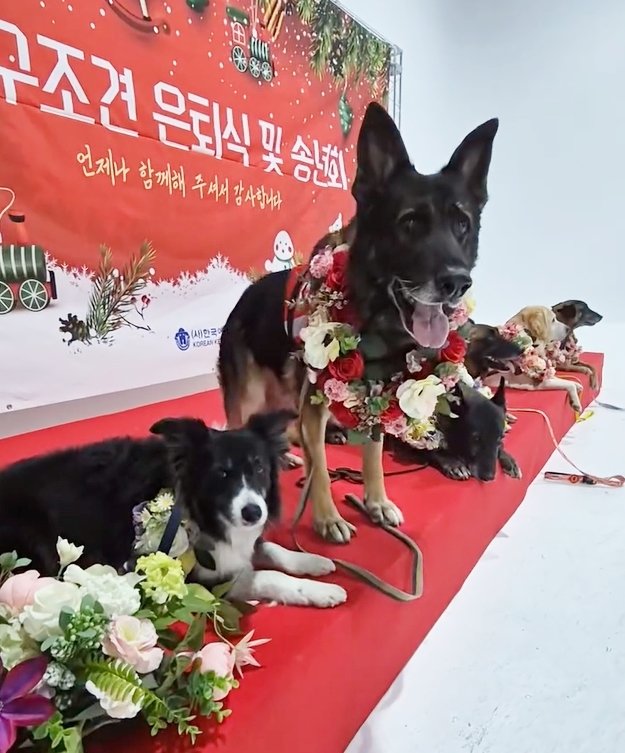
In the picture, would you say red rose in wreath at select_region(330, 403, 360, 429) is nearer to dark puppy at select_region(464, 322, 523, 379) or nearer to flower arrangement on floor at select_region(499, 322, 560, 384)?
dark puppy at select_region(464, 322, 523, 379)

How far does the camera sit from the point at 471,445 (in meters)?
1.65

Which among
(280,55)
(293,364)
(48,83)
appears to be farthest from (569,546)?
(280,55)

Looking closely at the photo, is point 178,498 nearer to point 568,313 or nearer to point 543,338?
point 543,338

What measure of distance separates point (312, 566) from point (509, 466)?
36.2 inches

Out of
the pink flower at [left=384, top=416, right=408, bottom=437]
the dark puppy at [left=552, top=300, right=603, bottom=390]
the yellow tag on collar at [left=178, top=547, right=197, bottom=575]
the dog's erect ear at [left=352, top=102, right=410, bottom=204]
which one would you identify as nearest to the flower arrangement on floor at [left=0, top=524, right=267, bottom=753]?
the yellow tag on collar at [left=178, top=547, right=197, bottom=575]

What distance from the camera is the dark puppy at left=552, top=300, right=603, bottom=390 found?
320cm

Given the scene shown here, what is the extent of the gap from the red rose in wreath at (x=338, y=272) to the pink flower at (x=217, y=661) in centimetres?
66

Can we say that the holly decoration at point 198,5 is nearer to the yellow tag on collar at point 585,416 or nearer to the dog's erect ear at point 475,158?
the dog's erect ear at point 475,158

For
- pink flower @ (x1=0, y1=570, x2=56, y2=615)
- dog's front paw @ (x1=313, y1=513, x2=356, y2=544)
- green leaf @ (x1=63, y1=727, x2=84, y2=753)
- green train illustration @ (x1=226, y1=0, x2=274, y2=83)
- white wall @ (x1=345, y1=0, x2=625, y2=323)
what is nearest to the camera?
green leaf @ (x1=63, y1=727, x2=84, y2=753)

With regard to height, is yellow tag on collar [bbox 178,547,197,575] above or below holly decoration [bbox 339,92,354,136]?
below

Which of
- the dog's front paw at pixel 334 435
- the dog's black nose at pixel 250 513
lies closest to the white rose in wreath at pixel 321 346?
the dog's black nose at pixel 250 513

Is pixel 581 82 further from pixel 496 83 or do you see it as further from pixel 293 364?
pixel 293 364

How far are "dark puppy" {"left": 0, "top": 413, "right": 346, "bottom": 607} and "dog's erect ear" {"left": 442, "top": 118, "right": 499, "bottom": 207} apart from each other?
570 mm

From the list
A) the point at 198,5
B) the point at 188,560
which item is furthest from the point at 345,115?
the point at 188,560
